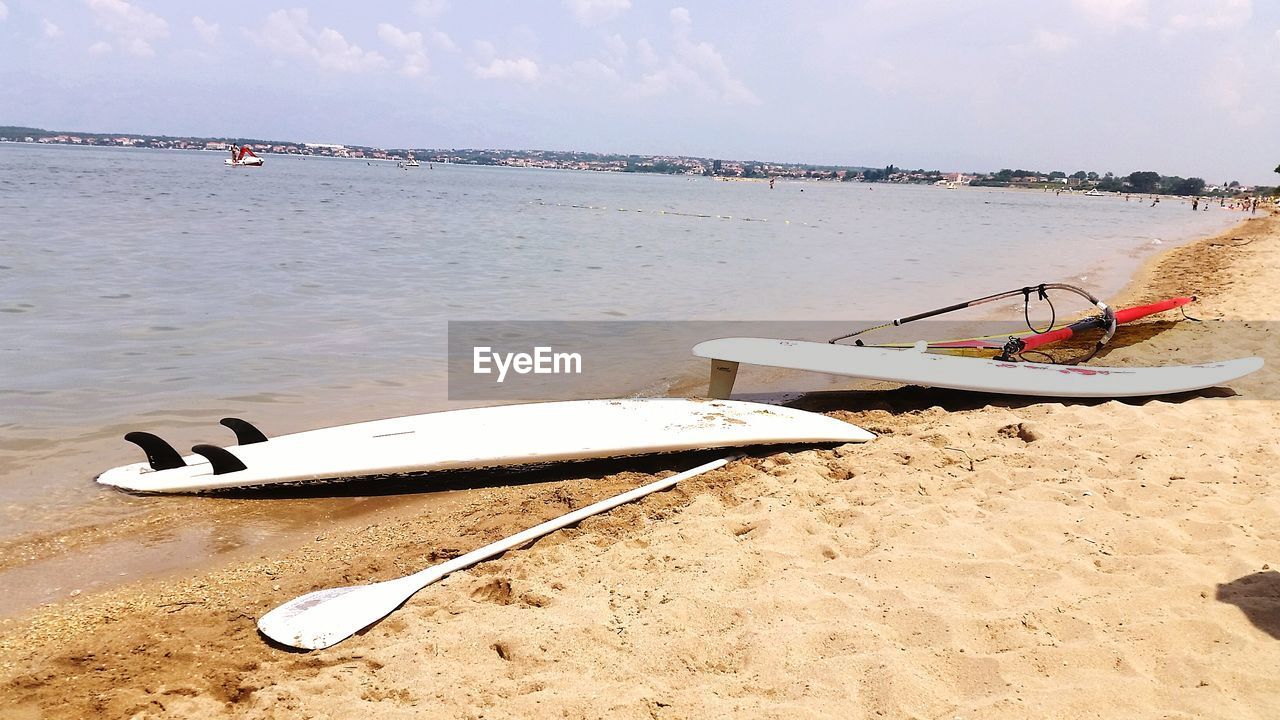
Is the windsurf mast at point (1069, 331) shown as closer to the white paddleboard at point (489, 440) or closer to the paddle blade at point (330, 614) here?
the white paddleboard at point (489, 440)

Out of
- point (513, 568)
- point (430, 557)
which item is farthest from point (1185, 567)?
point (430, 557)

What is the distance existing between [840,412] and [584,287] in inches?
271

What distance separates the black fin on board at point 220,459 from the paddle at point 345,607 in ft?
4.78

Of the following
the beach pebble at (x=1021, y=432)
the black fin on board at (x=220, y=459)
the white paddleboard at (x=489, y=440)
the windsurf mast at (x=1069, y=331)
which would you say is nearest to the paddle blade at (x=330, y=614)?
the white paddleboard at (x=489, y=440)

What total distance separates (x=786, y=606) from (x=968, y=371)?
3.46 meters

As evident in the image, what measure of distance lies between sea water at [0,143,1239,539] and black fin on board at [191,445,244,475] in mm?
402

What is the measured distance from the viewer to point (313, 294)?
1029 cm

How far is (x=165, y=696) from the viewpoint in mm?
2457

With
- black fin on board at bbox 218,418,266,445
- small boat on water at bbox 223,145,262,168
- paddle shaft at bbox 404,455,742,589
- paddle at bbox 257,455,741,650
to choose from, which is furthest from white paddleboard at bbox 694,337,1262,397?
small boat on water at bbox 223,145,262,168

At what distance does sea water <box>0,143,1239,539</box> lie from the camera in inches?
217

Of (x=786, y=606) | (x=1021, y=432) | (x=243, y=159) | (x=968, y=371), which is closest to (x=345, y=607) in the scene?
(x=786, y=606)

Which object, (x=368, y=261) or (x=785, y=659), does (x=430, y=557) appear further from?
(x=368, y=261)

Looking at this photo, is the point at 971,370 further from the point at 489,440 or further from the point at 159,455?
the point at 159,455

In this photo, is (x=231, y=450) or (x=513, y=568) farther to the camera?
(x=231, y=450)
